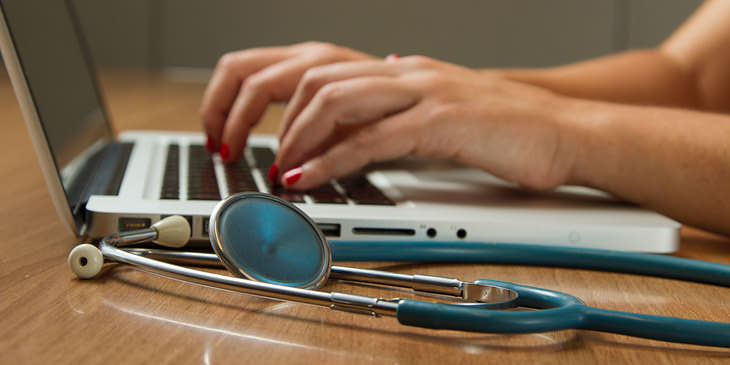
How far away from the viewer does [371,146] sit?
0.64 m

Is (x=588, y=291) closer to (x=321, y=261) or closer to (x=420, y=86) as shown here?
(x=321, y=261)

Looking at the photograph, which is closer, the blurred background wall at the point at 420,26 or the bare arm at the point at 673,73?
the bare arm at the point at 673,73

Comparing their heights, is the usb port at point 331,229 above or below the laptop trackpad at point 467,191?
above

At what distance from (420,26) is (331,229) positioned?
2.86 meters

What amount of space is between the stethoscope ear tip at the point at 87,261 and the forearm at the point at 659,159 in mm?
430

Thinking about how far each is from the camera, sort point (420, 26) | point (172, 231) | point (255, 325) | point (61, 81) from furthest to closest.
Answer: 1. point (420, 26)
2. point (61, 81)
3. point (172, 231)
4. point (255, 325)

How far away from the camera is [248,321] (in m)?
0.33

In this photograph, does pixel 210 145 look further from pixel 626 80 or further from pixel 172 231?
pixel 626 80

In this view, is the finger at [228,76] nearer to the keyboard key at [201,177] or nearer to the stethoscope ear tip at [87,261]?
the keyboard key at [201,177]

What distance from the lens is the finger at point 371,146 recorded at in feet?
2.10

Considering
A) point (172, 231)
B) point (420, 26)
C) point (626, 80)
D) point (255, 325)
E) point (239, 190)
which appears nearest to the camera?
point (255, 325)

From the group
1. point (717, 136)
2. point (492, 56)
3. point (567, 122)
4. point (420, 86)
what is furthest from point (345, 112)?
point (492, 56)

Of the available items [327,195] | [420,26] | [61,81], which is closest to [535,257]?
[327,195]

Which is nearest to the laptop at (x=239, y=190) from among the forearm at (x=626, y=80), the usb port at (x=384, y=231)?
the usb port at (x=384, y=231)
